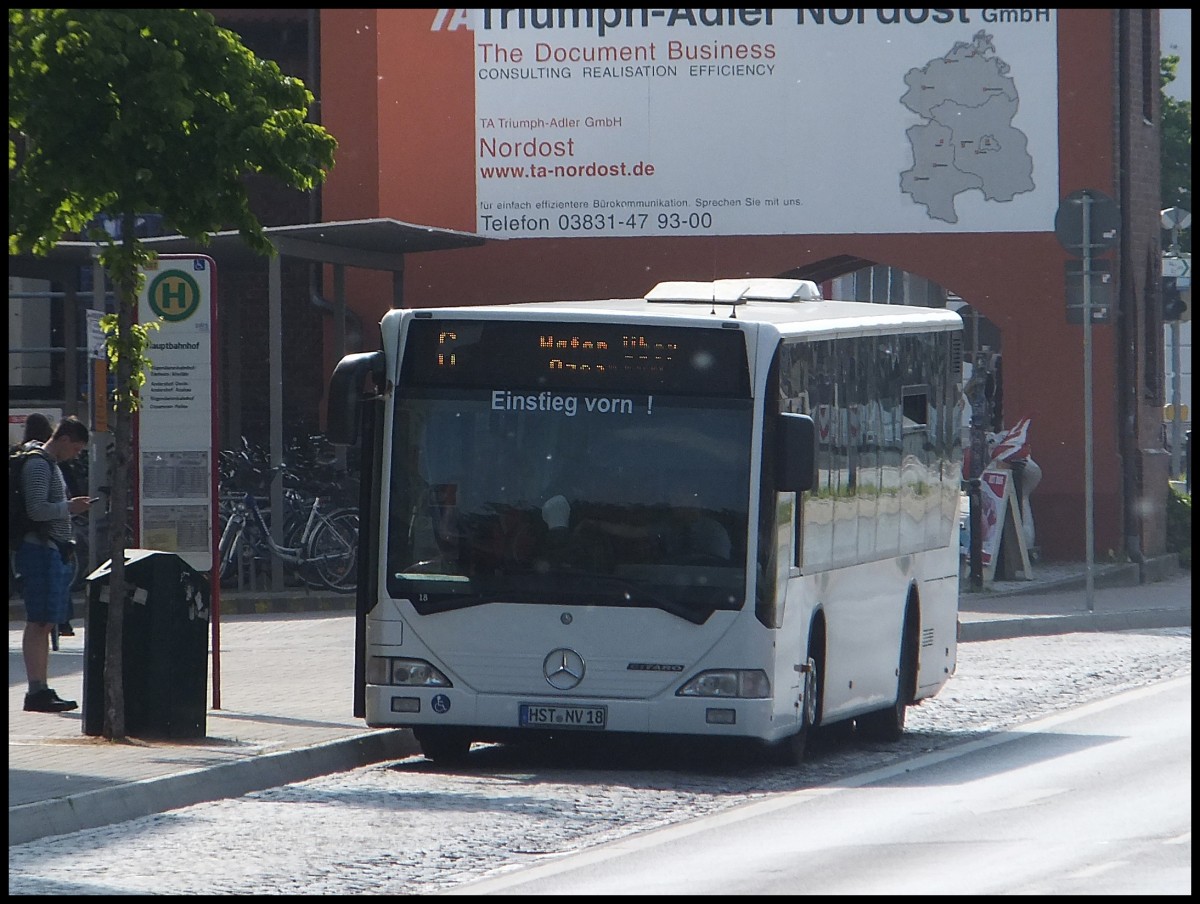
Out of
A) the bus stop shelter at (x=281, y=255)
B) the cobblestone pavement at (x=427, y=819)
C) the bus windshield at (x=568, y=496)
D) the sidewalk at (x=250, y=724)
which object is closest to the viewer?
the cobblestone pavement at (x=427, y=819)

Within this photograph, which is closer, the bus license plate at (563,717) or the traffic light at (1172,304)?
the bus license plate at (563,717)

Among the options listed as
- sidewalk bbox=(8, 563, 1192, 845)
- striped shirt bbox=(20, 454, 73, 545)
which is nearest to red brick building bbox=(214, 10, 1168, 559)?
sidewalk bbox=(8, 563, 1192, 845)

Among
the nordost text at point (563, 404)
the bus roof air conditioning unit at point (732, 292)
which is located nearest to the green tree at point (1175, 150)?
the bus roof air conditioning unit at point (732, 292)

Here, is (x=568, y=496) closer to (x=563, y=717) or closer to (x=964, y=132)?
(x=563, y=717)

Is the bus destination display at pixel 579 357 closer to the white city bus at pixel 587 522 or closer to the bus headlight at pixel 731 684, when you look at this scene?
the white city bus at pixel 587 522

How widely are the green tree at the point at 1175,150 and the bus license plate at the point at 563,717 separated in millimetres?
42013

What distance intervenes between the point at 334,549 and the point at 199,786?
462 inches

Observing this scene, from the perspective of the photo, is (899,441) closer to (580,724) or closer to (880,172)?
(580,724)

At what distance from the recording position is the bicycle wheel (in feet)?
74.5

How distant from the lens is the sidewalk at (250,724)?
A: 10.6 meters

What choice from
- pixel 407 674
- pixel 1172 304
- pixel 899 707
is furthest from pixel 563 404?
pixel 1172 304

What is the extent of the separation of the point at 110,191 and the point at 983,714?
6946mm

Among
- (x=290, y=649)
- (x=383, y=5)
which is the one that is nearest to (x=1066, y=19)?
(x=383, y=5)

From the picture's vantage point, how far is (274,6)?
28250 millimetres
